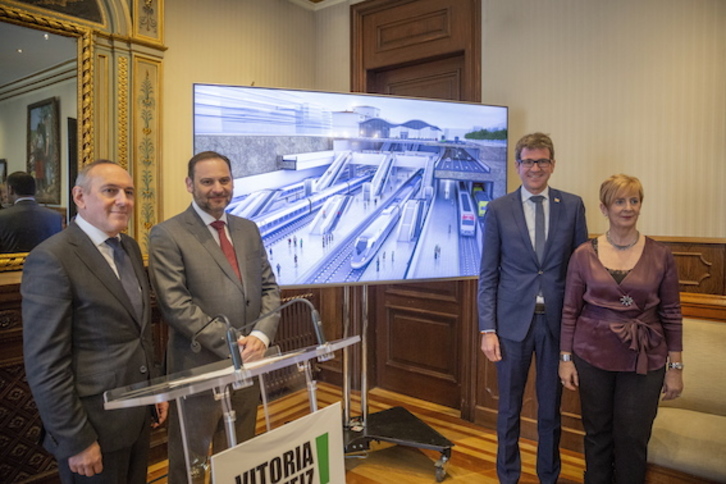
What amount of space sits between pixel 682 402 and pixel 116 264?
2430 mm

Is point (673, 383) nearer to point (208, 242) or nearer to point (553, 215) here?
point (553, 215)

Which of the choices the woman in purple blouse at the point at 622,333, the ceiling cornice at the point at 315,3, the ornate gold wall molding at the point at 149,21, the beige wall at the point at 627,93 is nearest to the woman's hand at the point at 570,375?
the woman in purple blouse at the point at 622,333

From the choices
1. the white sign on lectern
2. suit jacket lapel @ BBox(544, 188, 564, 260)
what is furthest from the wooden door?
the white sign on lectern

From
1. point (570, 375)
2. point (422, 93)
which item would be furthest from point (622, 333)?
point (422, 93)

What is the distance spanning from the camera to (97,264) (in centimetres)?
145

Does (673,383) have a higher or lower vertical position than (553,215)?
lower

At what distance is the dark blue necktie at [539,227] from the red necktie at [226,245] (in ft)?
4.00

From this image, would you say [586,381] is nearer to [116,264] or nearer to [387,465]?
[387,465]

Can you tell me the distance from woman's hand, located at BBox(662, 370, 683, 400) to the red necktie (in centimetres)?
165

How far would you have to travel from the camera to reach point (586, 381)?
194 cm

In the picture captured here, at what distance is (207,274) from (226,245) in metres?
0.15

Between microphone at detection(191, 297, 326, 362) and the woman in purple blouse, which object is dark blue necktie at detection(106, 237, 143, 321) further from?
Answer: the woman in purple blouse

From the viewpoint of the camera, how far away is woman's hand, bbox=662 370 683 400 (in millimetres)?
1872

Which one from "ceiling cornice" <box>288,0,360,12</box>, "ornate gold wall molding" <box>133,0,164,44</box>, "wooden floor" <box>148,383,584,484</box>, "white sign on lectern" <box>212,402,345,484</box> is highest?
"ceiling cornice" <box>288,0,360,12</box>
